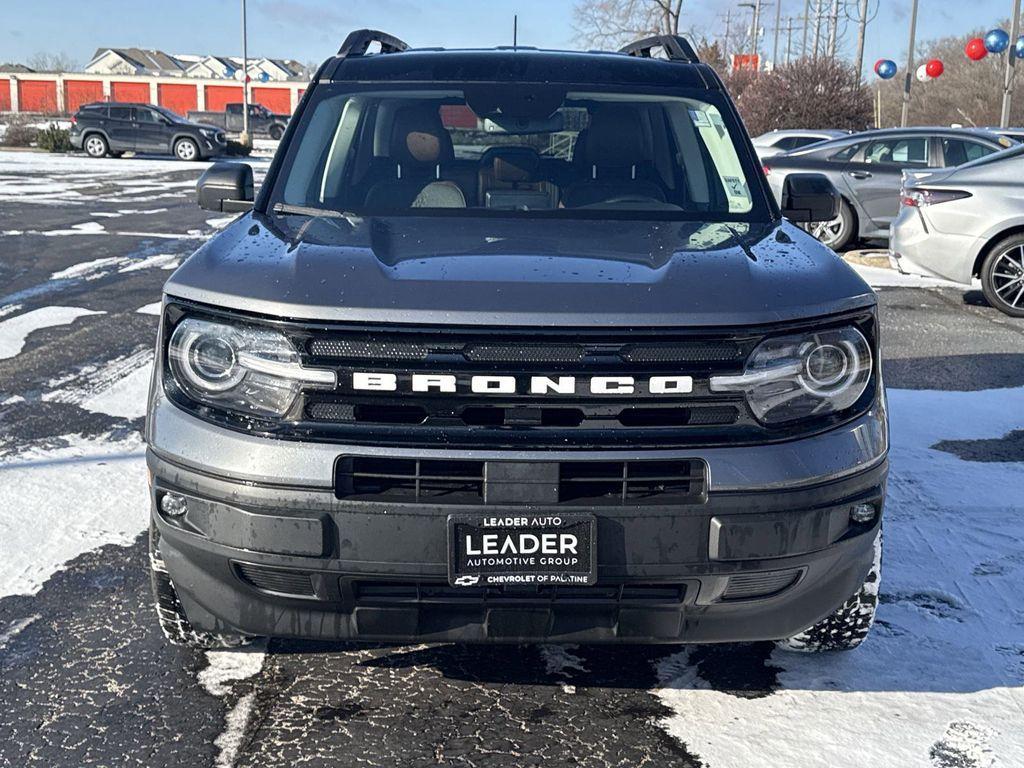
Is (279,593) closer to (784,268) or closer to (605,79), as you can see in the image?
(784,268)

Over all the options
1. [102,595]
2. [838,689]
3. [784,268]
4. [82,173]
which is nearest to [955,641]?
[838,689]

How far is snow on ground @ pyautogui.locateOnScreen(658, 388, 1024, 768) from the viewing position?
2916 mm

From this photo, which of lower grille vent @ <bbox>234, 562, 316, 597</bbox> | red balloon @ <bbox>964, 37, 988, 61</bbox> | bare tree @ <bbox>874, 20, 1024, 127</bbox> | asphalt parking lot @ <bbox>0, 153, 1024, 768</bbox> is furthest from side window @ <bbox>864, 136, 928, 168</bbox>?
bare tree @ <bbox>874, 20, 1024, 127</bbox>

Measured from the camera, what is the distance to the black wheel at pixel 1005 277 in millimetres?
9609

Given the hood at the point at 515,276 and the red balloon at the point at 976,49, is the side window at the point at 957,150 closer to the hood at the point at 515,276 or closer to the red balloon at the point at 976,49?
the hood at the point at 515,276

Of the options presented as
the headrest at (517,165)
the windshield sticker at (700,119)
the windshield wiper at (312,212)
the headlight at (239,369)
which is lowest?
the headlight at (239,369)

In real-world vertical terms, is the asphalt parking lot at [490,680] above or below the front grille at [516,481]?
below

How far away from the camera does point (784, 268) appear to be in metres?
3.06

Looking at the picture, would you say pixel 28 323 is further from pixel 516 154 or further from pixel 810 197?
pixel 810 197

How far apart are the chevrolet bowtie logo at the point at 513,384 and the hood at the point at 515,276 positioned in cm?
13

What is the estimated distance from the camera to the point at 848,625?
325 cm

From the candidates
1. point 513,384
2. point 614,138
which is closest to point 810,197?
point 614,138

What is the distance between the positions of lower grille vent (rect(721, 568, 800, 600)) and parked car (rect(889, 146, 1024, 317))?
765 centimetres

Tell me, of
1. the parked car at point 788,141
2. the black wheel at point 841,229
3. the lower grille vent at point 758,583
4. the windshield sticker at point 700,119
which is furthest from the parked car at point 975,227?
the lower grille vent at point 758,583
